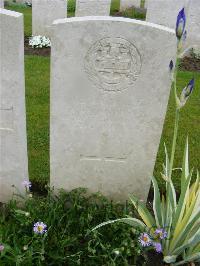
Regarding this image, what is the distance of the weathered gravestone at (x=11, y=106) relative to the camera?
2493 millimetres

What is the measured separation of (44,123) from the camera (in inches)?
185

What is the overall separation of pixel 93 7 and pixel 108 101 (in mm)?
4662

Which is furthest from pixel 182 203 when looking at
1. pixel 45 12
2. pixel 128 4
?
pixel 128 4

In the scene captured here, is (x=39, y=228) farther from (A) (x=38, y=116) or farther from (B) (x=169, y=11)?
(B) (x=169, y=11)

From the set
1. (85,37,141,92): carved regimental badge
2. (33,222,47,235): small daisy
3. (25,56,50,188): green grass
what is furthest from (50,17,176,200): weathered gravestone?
(25,56,50,188): green grass

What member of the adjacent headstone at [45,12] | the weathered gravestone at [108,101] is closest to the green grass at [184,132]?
the weathered gravestone at [108,101]

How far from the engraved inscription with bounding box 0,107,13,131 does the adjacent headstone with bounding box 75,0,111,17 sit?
4.63 meters

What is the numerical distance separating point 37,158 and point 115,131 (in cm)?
139

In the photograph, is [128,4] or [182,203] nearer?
[182,203]

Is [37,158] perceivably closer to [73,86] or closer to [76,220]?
[76,220]

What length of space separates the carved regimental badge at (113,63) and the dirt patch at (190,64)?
14.9 ft

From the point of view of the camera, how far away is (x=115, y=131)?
2877mm

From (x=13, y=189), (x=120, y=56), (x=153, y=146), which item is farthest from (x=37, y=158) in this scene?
(x=120, y=56)

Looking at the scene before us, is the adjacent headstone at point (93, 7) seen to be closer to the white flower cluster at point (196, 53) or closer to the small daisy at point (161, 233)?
the white flower cluster at point (196, 53)
